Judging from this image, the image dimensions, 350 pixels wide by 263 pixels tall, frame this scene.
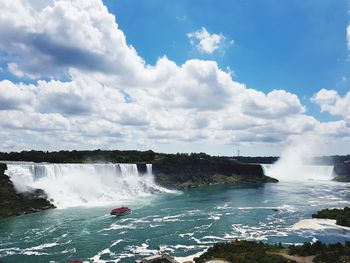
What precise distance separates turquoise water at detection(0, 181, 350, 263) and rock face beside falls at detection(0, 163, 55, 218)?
2.91 meters

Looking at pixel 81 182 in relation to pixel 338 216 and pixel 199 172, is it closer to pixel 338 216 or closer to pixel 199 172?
pixel 338 216

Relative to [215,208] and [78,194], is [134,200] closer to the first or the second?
[78,194]

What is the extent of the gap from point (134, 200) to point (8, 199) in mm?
27140

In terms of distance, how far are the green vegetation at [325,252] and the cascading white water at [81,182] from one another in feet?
159

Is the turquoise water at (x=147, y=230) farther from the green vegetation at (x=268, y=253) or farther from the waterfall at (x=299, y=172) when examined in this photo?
the waterfall at (x=299, y=172)

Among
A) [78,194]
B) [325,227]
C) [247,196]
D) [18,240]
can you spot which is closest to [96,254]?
[18,240]

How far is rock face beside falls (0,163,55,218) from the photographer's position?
6494 cm

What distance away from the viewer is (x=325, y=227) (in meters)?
53.2

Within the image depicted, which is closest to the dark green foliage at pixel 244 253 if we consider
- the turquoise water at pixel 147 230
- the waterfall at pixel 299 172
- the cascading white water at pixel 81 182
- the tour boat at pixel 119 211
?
the turquoise water at pixel 147 230

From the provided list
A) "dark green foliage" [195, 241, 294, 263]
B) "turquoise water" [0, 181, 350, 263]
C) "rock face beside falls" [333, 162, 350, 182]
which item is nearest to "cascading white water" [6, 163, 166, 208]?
"turquoise water" [0, 181, 350, 263]

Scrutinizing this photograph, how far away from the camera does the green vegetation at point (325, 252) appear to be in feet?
113

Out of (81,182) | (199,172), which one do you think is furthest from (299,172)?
(81,182)

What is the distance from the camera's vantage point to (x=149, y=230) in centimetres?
5250

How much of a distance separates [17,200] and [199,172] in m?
72.6
